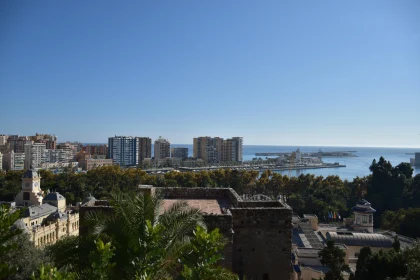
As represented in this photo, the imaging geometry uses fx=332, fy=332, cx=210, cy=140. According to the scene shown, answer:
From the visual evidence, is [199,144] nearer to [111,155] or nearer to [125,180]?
[111,155]

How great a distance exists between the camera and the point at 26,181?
127 feet

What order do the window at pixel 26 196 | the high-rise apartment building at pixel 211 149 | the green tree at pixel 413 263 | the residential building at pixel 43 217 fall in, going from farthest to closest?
the high-rise apartment building at pixel 211 149
the window at pixel 26 196
the residential building at pixel 43 217
the green tree at pixel 413 263

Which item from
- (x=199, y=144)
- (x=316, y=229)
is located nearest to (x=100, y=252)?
(x=316, y=229)

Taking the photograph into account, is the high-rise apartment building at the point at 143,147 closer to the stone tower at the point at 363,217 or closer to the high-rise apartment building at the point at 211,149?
the high-rise apartment building at the point at 211,149

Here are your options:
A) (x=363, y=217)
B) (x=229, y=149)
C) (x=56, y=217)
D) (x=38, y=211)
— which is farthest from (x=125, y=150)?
(x=363, y=217)

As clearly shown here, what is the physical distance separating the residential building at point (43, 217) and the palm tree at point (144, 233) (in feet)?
49.5

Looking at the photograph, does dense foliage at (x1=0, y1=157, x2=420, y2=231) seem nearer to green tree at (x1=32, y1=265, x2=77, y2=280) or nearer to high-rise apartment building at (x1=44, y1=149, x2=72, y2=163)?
green tree at (x1=32, y1=265, x2=77, y2=280)

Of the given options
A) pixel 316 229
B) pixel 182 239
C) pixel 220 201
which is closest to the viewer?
pixel 182 239

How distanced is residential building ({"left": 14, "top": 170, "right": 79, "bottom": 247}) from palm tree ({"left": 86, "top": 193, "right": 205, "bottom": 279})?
15098 millimetres

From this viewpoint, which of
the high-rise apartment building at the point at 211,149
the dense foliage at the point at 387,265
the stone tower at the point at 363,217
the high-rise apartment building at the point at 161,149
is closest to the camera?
the dense foliage at the point at 387,265

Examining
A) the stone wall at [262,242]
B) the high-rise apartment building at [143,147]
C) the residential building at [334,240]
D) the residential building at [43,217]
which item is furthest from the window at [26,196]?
the high-rise apartment building at [143,147]

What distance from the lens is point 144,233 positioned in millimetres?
5105

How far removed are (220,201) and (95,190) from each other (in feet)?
136

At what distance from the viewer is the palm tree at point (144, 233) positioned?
4957 mm
